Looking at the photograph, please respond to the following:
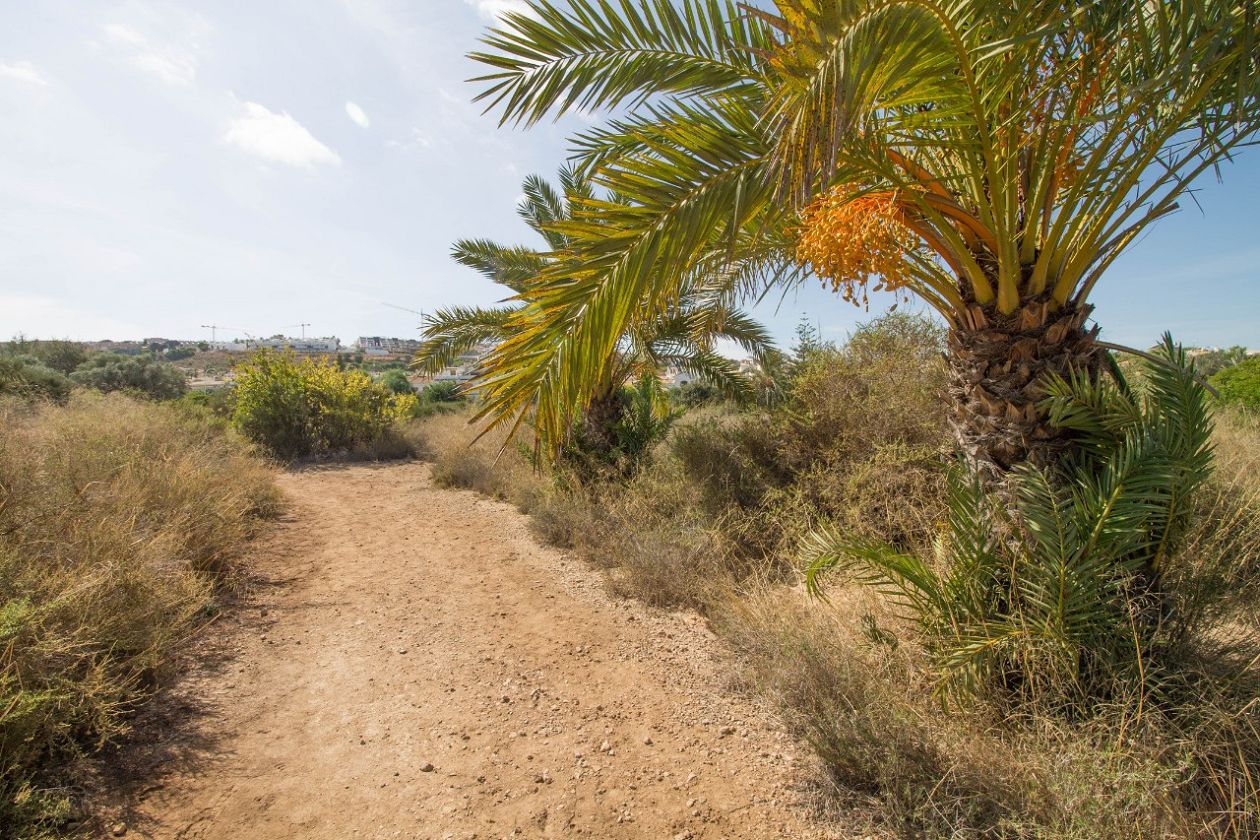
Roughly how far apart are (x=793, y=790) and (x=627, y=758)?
2.75 feet

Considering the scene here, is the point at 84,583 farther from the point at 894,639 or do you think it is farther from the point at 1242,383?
the point at 1242,383

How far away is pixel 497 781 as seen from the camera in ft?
8.59

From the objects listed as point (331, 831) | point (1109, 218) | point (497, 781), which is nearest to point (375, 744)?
point (331, 831)

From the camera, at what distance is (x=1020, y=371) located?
8.77 feet

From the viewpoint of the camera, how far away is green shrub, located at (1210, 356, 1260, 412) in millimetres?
8914

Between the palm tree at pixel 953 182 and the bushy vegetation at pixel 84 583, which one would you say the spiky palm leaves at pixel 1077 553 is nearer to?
the palm tree at pixel 953 182

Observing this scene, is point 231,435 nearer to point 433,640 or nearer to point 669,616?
point 433,640

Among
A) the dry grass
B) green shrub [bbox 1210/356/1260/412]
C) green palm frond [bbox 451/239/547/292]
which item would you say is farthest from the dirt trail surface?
green shrub [bbox 1210/356/1260/412]

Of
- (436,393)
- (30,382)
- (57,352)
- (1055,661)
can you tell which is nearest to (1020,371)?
(1055,661)

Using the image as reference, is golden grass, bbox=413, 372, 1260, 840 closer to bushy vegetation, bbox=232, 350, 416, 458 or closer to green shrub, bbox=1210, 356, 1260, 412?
green shrub, bbox=1210, 356, 1260, 412

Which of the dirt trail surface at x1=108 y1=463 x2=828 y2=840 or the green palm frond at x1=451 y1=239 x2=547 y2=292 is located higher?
the green palm frond at x1=451 y1=239 x2=547 y2=292

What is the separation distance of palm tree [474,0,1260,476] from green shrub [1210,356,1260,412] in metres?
9.26

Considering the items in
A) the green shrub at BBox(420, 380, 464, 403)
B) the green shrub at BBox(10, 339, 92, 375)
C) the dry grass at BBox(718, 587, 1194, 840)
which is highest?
the green shrub at BBox(10, 339, 92, 375)

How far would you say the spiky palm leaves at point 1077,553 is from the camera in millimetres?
2322
